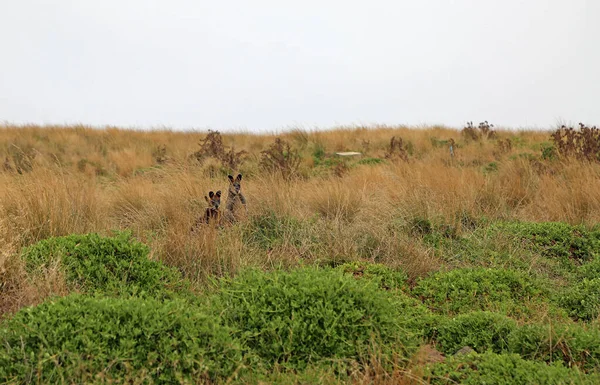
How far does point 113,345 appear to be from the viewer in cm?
309

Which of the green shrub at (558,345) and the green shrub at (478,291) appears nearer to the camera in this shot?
the green shrub at (558,345)

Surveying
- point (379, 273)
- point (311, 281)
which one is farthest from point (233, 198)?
point (311, 281)

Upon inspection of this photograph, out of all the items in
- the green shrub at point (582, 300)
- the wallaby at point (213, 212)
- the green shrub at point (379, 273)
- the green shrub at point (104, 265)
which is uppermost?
the wallaby at point (213, 212)

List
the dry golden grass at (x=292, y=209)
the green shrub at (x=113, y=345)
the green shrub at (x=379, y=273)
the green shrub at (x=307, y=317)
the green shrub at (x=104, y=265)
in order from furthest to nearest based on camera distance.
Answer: the dry golden grass at (x=292, y=209), the green shrub at (x=379, y=273), the green shrub at (x=104, y=265), the green shrub at (x=307, y=317), the green shrub at (x=113, y=345)

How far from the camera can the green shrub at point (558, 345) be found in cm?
355

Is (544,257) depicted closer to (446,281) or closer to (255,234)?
(446,281)

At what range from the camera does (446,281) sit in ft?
16.6

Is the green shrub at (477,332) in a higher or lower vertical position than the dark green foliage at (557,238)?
lower

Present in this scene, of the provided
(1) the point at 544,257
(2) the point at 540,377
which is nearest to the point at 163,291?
(2) the point at 540,377

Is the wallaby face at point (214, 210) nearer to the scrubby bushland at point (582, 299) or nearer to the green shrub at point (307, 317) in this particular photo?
the green shrub at point (307, 317)

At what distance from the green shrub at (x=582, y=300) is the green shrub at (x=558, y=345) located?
0.91 metres

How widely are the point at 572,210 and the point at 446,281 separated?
3.42 meters

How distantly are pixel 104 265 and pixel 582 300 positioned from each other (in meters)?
4.07

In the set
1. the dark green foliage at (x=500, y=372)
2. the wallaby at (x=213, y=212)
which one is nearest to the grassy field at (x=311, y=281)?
the dark green foliage at (x=500, y=372)
